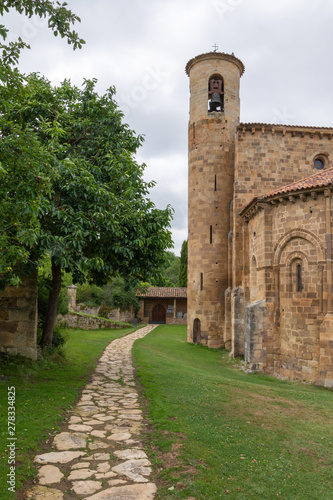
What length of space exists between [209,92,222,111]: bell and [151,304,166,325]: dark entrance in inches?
893

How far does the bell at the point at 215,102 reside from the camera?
2177cm

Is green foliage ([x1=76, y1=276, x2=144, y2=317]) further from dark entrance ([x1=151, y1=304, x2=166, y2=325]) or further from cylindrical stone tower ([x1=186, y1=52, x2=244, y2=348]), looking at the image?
cylindrical stone tower ([x1=186, y1=52, x2=244, y2=348])

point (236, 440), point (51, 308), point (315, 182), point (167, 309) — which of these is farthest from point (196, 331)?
point (167, 309)

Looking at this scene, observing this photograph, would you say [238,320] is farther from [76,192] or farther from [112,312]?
[112,312]

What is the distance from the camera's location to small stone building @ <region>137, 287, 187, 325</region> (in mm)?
38125

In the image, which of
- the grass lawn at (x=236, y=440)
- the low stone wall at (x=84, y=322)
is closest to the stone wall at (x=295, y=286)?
the grass lawn at (x=236, y=440)

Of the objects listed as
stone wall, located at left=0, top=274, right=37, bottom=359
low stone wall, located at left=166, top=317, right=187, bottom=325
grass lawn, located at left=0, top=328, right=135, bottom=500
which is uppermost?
stone wall, located at left=0, top=274, right=37, bottom=359

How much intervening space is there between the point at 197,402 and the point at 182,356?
925cm

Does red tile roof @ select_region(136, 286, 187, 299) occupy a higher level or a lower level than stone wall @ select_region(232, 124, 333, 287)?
lower

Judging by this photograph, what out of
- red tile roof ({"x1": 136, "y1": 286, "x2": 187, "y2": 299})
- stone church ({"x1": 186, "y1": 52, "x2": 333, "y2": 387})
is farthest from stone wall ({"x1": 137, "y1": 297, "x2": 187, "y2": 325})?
stone church ({"x1": 186, "y1": 52, "x2": 333, "y2": 387})

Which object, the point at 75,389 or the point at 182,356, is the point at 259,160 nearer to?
the point at 182,356

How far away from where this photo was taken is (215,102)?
2233cm

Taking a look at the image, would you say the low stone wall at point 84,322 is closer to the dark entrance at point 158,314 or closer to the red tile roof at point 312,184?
the dark entrance at point 158,314

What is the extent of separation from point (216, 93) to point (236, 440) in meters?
20.4
